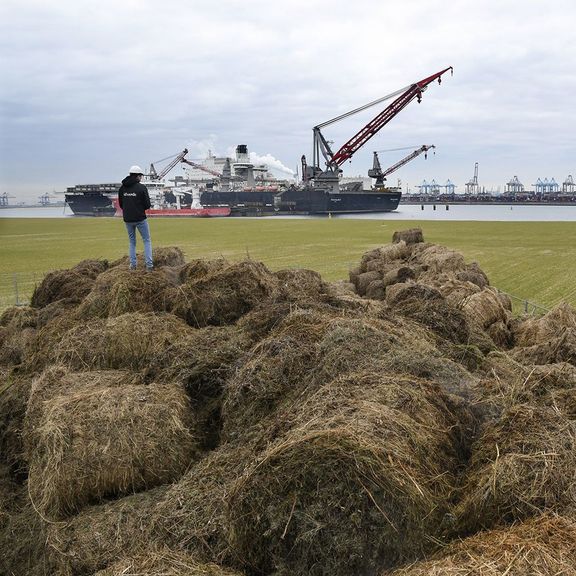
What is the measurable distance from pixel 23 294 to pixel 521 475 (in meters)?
15.9

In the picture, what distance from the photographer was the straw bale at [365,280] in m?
12.1

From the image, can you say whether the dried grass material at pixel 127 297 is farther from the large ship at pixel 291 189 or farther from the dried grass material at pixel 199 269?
the large ship at pixel 291 189

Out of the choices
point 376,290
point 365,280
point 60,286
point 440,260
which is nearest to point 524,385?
point 60,286

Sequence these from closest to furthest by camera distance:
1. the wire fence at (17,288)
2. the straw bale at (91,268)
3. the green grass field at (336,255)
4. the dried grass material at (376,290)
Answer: the straw bale at (91,268) < the dried grass material at (376,290) < the wire fence at (17,288) < the green grass field at (336,255)

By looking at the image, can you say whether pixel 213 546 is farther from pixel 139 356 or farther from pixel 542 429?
pixel 139 356

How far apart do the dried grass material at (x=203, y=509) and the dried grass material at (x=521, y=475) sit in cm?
126

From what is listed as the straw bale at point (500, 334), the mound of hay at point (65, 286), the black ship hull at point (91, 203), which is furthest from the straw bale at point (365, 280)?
the black ship hull at point (91, 203)

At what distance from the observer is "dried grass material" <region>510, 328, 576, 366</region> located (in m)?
5.61

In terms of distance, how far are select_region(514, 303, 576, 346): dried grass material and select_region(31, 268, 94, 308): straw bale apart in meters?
6.34

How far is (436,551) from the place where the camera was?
2494 millimetres

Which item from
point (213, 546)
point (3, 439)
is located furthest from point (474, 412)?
point (3, 439)

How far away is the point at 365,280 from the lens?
A: 12.3m

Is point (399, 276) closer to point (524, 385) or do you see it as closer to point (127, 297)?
point (127, 297)

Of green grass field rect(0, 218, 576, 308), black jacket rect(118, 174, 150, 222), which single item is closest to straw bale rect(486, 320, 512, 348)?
black jacket rect(118, 174, 150, 222)
